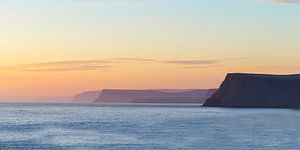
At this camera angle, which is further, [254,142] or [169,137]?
[169,137]

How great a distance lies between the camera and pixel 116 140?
76.8 m

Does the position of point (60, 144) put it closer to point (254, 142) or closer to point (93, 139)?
point (93, 139)

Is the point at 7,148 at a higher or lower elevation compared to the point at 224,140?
higher

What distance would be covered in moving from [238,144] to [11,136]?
99.9ft

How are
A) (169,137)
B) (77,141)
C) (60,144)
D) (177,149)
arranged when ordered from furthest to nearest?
(169,137)
(77,141)
(60,144)
(177,149)

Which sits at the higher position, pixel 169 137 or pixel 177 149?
pixel 177 149

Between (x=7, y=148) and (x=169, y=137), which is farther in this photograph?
(x=169, y=137)

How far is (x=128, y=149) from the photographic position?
6569 cm

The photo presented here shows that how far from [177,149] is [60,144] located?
1341cm

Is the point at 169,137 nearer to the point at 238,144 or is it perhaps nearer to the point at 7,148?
the point at 238,144

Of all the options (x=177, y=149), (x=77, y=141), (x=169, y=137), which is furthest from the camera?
(x=169, y=137)

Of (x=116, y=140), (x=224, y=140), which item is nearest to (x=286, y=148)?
(x=224, y=140)

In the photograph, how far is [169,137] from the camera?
80812 millimetres

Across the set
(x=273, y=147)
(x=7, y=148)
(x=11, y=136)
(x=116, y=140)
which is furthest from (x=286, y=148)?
(x=11, y=136)
